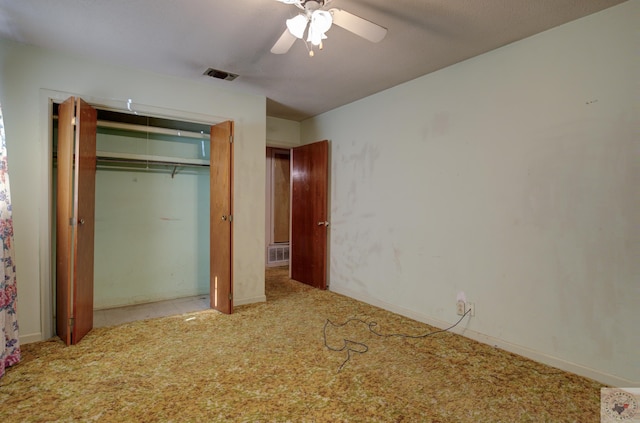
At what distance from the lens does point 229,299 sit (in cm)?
344

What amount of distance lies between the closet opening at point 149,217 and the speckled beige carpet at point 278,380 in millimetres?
824

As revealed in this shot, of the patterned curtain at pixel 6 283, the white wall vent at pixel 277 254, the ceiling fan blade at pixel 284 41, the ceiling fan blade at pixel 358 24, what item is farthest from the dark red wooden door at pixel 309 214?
the patterned curtain at pixel 6 283

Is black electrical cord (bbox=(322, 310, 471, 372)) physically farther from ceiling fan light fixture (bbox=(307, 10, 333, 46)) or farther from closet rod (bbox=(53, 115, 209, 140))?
closet rod (bbox=(53, 115, 209, 140))

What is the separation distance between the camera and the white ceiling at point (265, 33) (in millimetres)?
2145

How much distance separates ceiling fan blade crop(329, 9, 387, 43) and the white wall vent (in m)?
4.89

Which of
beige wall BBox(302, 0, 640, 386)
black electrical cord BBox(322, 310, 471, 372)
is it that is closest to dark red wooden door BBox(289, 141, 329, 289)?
beige wall BBox(302, 0, 640, 386)

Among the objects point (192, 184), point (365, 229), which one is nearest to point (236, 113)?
point (192, 184)

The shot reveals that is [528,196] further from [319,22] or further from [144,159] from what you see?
[144,159]

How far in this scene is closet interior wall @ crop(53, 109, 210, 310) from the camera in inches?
145

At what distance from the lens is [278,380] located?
218cm

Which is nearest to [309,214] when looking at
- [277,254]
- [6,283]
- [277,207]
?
[277,207]

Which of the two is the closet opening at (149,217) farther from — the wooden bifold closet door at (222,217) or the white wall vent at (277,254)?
the white wall vent at (277,254)

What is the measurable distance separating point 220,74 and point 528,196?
3.06 m

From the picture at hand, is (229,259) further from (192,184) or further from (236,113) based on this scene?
(236,113)
